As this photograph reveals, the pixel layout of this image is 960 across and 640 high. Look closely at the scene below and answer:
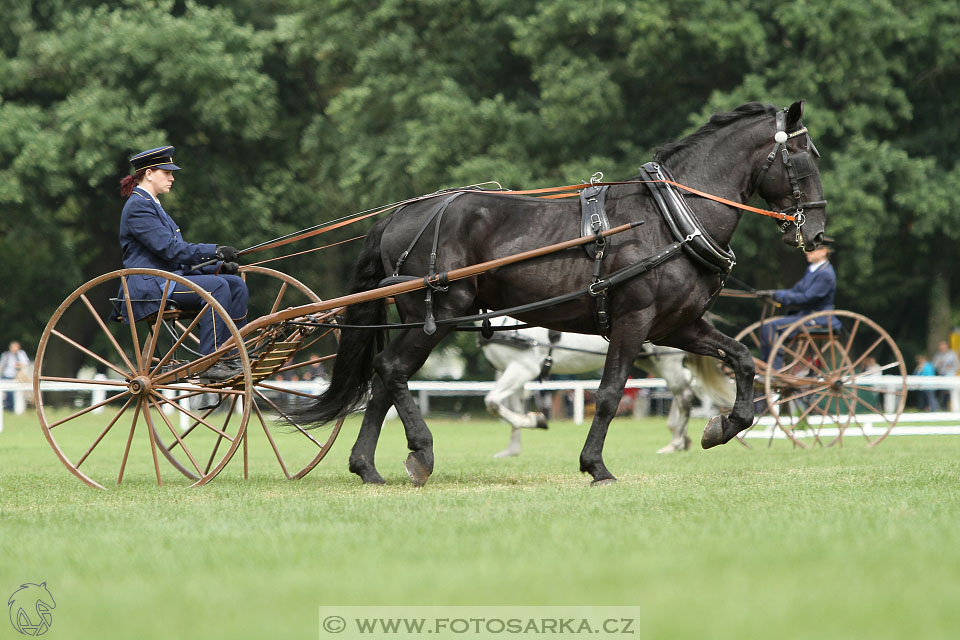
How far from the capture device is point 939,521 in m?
5.66

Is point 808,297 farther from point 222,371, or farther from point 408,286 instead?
point 222,371

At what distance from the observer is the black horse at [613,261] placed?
26.2 ft

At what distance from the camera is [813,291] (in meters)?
13.0

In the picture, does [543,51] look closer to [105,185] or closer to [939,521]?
[105,185]

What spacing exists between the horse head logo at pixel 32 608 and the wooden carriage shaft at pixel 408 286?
13.0 feet

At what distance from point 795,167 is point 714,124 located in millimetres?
644

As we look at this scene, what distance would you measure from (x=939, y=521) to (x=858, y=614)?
2171mm

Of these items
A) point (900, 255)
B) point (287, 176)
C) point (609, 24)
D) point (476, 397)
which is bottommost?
point (476, 397)

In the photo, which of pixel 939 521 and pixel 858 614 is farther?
pixel 939 521

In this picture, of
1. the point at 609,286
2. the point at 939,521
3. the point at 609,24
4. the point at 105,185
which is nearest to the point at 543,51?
the point at 609,24

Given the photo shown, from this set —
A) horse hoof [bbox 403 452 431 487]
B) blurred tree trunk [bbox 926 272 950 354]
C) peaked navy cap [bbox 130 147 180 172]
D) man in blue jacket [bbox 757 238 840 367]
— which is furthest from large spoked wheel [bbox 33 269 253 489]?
blurred tree trunk [bbox 926 272 950 354]

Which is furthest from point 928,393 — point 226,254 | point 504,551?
point 504,551

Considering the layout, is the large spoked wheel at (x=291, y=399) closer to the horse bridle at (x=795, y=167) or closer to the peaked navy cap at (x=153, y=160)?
the peaked navy cap at (x=153, y=160)

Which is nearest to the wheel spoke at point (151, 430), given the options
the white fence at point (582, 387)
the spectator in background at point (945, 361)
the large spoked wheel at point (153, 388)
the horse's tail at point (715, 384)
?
the large spoked wheel at point (153, 388)
